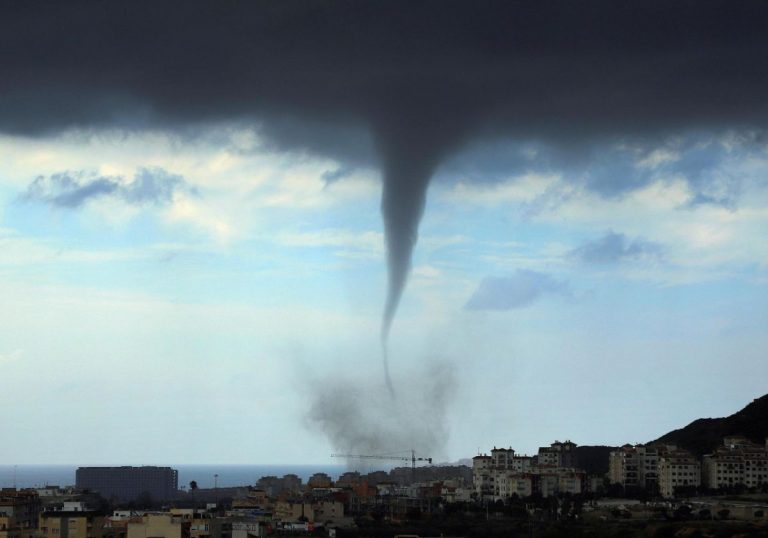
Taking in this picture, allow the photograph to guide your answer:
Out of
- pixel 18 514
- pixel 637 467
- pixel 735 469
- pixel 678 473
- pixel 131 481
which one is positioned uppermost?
pixel 131 481

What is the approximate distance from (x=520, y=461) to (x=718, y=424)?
22561mm

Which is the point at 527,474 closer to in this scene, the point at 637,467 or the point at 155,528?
the point at 637,467

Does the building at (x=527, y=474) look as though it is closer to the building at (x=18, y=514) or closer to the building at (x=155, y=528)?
the building at (x=18, y=514)

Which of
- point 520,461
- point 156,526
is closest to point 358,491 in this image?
point 520,461

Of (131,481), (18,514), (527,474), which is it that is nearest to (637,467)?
(527,474)

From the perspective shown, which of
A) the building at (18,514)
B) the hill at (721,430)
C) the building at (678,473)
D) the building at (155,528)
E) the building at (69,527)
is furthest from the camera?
the hill at (721,430)

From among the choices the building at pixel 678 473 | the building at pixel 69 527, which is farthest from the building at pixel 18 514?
the building at pixel 678 473

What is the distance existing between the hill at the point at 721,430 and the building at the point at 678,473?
17.9 meters

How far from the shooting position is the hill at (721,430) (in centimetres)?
13550

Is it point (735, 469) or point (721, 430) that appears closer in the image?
point (735, 469)

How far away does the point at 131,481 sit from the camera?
168m

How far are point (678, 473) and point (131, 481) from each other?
7516 cm

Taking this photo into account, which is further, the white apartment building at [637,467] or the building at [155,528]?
the white apartment building at [637,467]

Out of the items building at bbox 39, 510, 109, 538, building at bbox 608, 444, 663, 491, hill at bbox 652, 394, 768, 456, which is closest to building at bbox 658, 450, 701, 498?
building at bbox 608, 444, 663, 491
